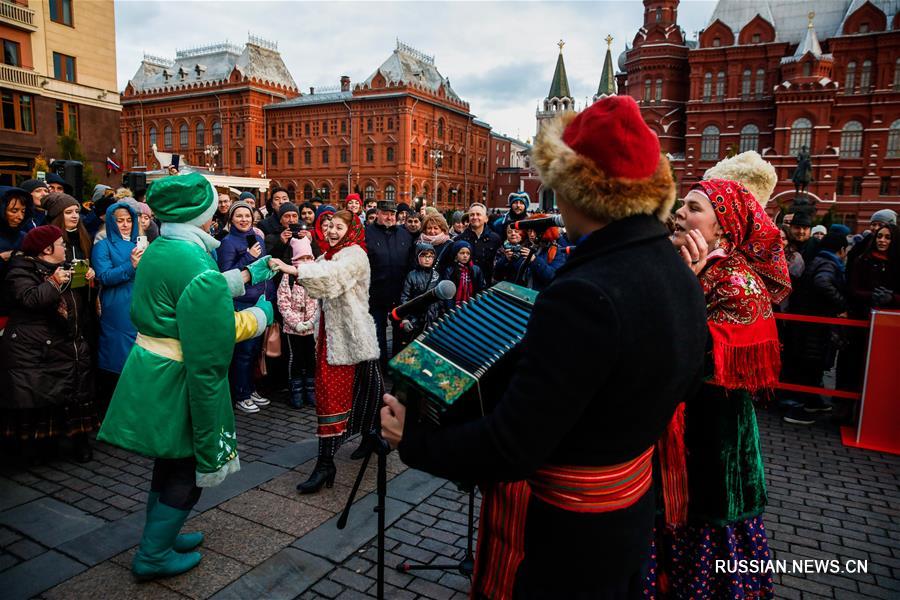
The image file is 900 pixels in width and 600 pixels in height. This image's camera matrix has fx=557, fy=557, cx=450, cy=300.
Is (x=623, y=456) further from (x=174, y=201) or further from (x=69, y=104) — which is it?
(x=69, y=104)

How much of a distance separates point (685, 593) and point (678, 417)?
0.87 metres

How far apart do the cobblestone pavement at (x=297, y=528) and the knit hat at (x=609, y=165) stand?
2.64 m

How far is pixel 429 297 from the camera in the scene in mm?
2523

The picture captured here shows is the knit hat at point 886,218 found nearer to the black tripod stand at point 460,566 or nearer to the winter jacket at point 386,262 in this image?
the winter jacket at point 386,262

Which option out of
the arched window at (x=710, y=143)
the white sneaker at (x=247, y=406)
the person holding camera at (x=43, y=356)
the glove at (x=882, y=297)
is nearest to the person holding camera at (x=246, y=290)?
the white sneaker at (x=247, y=406)

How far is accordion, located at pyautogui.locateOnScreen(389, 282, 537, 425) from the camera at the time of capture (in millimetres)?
1535

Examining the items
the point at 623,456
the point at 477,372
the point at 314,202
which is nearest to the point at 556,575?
the point at 623,456

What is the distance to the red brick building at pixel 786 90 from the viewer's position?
46.0 metres

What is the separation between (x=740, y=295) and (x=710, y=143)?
5523 cm

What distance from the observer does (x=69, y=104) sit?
29.4 metres

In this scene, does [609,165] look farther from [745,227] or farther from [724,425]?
[724,425]

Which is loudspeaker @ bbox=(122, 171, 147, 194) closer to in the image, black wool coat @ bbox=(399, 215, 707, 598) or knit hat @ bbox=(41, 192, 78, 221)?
knit hat @ bbox=(41, 192, 78, 221)

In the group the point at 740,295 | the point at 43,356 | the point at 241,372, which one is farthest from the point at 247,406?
the point at 740,295

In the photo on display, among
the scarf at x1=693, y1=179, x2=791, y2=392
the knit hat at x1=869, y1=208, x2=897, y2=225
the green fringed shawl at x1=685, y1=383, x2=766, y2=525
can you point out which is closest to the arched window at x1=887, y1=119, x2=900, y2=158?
the knit hat at x1=869, y1=208, x2=897, y2=225
